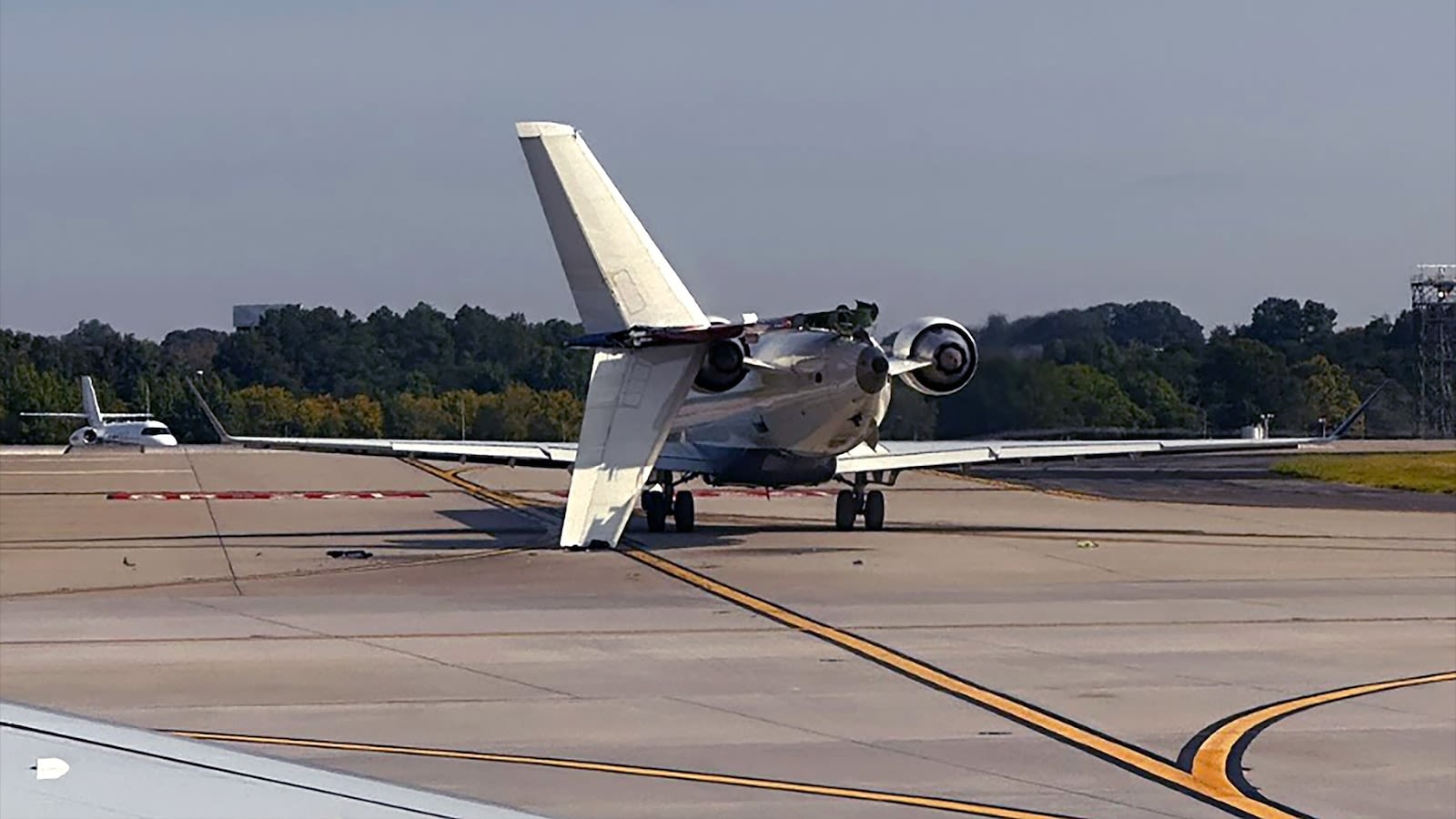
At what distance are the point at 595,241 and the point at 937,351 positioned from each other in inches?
257

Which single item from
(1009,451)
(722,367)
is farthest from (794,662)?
(1009,451)

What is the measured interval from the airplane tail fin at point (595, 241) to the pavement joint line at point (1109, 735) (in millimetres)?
7266

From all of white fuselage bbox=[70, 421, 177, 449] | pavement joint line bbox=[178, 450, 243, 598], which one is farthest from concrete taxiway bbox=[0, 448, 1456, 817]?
white fuselage bbox=[70, 421, 177, 449]

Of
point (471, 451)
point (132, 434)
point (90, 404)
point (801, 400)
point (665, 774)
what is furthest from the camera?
point (90, 404)

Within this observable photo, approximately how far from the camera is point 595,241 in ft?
96.8

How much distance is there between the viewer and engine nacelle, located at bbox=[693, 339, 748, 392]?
29453mm

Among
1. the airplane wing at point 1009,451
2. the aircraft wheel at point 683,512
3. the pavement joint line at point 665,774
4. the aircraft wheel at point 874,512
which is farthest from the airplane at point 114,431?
the pavement joint line at point 665,774

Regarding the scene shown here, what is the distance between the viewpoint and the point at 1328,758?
13.3 metres

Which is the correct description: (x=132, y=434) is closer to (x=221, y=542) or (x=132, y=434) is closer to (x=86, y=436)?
(x=86, y=436)

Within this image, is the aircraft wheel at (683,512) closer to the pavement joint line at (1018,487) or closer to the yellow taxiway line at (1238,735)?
the pavement joint line at (1018,487)

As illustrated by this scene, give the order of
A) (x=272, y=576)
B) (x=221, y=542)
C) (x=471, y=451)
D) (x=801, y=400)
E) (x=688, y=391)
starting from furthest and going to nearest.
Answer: (x=471, y=451), (x=221, y=542), (x=801, y=400), (x=688, y=391), (x=272, y=576)

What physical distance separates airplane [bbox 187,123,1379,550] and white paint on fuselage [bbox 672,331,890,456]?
0.10 ft

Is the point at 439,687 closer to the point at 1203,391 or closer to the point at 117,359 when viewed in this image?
the point at 1203,391

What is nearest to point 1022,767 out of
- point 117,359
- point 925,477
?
point 925,477
